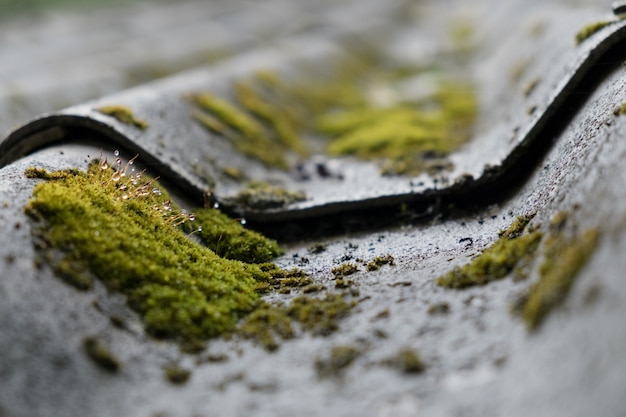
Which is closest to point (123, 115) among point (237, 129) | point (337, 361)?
point (237, 129)

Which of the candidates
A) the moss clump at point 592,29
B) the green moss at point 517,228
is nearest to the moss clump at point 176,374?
the green moss at point 517,228

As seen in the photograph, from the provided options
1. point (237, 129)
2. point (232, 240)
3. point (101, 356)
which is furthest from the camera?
point (237, 129)

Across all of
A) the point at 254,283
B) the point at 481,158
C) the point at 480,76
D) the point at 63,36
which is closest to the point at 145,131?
the point at 254,283

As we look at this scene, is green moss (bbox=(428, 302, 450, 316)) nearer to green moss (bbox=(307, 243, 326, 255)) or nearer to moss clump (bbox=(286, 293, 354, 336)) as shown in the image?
moss clump (bbox=(286, 293, 354, 336))

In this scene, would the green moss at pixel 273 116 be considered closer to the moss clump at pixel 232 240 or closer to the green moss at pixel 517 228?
the moss clump at pixel 232 240

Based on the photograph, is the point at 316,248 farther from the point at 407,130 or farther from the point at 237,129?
the point at 407,130

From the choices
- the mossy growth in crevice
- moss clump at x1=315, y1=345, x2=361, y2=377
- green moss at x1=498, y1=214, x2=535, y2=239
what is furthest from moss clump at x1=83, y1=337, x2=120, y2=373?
green moss at x1=498, y1=214, x2=535, y2=239

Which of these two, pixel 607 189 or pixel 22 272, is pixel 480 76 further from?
pixel 22 272
